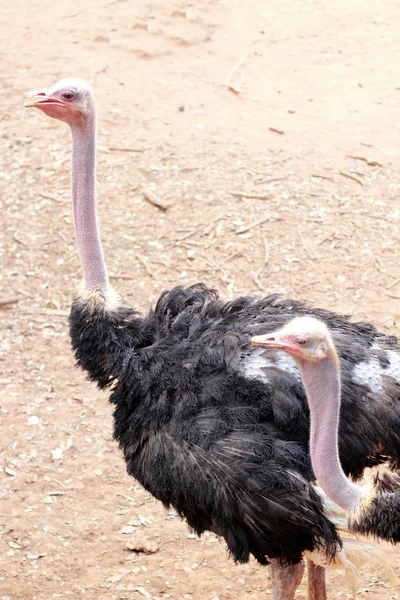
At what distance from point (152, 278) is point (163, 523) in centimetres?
250

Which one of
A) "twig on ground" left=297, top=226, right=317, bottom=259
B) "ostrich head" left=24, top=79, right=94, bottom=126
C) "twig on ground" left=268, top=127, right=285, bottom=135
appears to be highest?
"ostrich head" left=24, top=79, right=94, bottom=126

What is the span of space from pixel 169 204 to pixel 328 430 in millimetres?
4860

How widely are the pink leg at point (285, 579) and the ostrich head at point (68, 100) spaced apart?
2.48 meters

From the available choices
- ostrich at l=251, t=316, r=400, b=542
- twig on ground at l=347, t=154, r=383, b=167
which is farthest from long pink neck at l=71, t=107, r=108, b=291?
twig on ground at l=347, t=154, r=383, b=167

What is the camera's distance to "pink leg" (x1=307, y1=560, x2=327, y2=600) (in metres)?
5.11

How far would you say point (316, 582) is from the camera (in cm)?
514

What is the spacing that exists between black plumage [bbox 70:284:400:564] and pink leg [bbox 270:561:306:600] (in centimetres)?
25

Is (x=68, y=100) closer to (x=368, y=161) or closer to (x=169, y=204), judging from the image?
(x=169, y=204)

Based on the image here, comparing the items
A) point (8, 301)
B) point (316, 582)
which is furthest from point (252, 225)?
point (316, 582)

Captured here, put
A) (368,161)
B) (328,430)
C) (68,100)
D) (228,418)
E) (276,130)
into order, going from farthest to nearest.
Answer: (276,130) < (368,161) < (68,100) < (228,418) < (328,430)

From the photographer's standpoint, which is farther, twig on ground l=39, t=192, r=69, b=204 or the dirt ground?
twig on ground l=39, t=192, r=69, b=204

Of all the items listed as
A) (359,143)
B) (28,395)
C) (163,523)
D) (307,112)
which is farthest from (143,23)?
(163,523)

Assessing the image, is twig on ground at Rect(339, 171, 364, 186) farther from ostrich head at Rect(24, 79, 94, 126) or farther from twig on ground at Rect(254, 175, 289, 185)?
ostrich head at Rect(24, 79, 94, 126)

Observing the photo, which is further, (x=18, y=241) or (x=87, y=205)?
(x=18, y=241)
